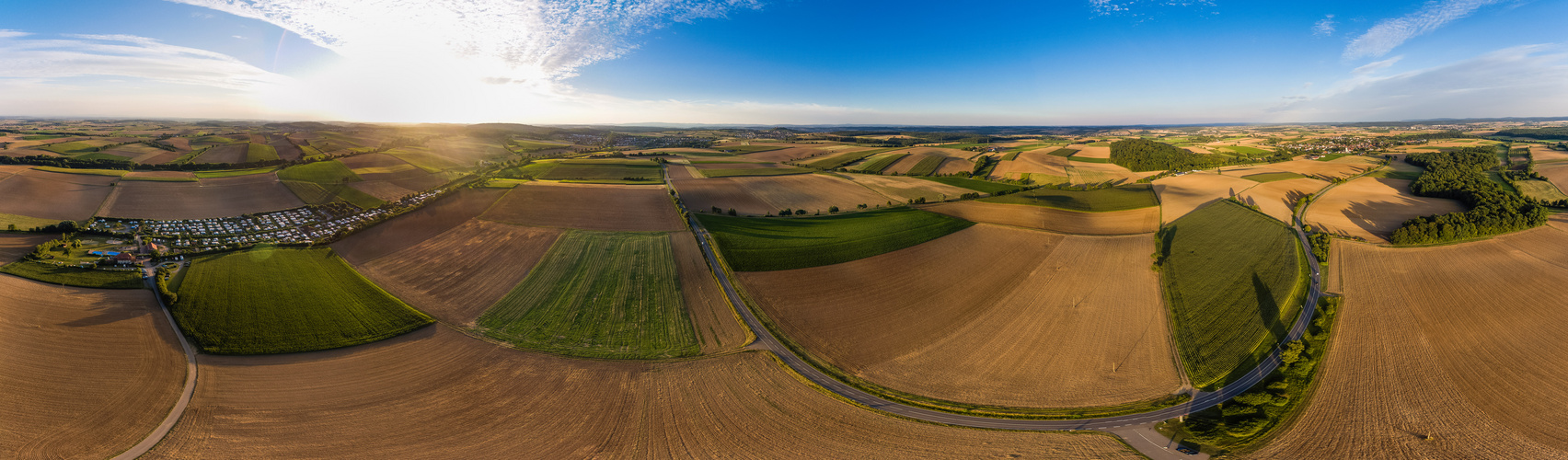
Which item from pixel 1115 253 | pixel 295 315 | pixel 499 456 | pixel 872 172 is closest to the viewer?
pixel 499 456

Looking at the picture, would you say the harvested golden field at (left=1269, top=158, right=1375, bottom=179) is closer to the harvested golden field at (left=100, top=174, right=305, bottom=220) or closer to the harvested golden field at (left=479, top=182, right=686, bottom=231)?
the harvested golden field at (left=479, top=182, right=686, bottom=231)

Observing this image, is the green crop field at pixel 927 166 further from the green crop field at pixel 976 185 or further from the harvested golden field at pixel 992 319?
the harvested golden field at pixel 992 319

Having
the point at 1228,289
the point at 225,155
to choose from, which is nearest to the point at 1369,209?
the point at 1228,289

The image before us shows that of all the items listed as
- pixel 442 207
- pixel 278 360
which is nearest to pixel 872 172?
pixel 442 207

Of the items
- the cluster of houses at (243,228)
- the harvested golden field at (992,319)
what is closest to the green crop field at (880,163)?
the harvested golden field at (992,319)

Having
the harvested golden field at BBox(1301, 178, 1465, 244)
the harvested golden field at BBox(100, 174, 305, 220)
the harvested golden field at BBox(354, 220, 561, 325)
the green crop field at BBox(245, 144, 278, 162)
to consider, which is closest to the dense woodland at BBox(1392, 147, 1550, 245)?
the harvested golden field at BBox(1301, 178, 1465, 244)

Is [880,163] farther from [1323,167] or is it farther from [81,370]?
[81,370]

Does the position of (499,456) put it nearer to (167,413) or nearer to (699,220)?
(167,413)
